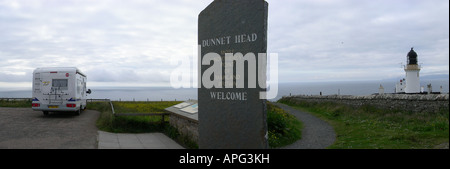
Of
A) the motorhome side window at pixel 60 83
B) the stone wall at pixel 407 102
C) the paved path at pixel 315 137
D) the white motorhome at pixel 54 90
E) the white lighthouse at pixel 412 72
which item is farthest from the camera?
the white lighthouse at pixel 412 72

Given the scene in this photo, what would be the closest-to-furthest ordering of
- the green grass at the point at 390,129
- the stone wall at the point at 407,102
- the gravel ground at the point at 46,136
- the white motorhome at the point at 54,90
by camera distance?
the gravel ground at the point at 46,136
the green grass at the point at 390,129
the stone wall at the point at 407,102
the white motorhome at the point at 54,90

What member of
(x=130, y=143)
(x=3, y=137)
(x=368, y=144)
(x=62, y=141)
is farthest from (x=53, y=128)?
(x=368, y=144)

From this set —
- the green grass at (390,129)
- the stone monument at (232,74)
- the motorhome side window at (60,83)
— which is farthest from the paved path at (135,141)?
the motorhome side window at (60,83)

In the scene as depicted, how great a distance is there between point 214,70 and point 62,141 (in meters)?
5.96

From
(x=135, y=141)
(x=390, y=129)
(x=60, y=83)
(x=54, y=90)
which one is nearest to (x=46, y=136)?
(x=135, y=141)

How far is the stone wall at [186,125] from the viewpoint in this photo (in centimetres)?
893

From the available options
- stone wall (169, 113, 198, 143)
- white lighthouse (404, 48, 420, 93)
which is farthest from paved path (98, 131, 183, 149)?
white lighthouse (404, 48, 420, 93)

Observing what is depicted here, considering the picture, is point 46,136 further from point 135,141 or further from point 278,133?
point 278,133

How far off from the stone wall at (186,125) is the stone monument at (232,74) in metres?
3.01

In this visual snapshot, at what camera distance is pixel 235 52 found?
507 cm

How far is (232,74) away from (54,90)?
12.8 metres

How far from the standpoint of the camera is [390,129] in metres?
11.3

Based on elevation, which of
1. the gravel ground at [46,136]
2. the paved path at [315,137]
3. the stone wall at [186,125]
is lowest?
the paved path at [315,137]

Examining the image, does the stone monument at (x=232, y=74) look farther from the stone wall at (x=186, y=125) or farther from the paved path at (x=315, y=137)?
the paved path at (x=315, y=137)
